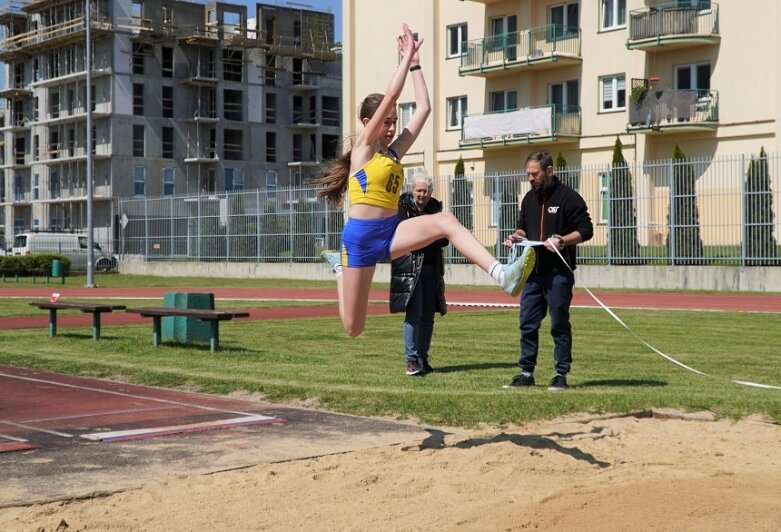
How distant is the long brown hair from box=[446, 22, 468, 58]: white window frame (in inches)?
1590

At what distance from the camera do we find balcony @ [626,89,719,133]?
38.5m

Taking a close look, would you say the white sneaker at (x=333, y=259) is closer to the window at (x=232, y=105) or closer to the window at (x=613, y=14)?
the window at (x=613, y=14)

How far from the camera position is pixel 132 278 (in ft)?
144

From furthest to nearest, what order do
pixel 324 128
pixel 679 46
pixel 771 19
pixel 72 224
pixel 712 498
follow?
pixel 324 128
pixel 72 224
pixel 679 46
pixel 771 19
pixel 712 498

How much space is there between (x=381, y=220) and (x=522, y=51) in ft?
125

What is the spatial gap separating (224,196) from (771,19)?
21123 millimetres

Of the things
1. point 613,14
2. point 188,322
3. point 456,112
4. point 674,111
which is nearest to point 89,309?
point 188,322

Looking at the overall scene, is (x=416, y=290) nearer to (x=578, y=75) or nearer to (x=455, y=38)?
(x=578, y=75)

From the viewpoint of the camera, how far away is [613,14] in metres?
42.2

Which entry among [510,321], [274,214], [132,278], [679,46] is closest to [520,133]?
[679,46]


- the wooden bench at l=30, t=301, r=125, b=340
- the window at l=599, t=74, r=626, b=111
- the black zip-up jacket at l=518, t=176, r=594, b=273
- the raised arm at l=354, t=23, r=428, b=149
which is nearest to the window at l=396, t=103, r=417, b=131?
the window at l=599, t=74, r=626, b=111

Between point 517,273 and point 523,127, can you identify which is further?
point 523,127

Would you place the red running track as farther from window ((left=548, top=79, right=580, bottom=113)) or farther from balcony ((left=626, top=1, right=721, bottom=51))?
window ((left=548, top=79, right=580, bottom=113))

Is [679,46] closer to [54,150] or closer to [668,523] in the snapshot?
[668,523]
